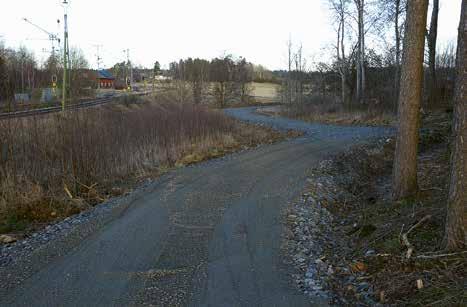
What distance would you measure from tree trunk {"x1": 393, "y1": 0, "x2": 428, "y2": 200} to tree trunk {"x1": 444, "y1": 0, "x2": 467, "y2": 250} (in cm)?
266

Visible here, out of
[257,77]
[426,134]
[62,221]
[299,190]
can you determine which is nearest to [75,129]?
[62,221]

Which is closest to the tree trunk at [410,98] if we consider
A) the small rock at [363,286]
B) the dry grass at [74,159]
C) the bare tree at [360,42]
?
the small rock at [363,286]

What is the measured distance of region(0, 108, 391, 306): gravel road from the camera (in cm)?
446

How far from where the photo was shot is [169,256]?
565cm

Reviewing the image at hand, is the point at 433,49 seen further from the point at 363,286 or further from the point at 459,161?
the point at 363,286

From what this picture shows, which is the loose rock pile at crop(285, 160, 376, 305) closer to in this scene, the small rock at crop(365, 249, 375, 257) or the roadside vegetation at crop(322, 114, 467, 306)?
the roadside vegetation at crop(322, 114, 467, 306)

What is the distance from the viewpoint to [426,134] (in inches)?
642

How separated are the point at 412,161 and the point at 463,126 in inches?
128

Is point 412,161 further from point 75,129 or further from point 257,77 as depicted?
point 257,77

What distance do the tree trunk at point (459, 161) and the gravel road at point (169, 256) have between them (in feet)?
6.18

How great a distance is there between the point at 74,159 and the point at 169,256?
630 cm

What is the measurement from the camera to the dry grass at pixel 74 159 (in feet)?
29.2

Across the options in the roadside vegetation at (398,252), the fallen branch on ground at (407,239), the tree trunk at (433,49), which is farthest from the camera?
the tree trunk at (433,49)

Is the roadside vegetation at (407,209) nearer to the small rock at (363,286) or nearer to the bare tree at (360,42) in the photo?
the small rock at (363,286)
